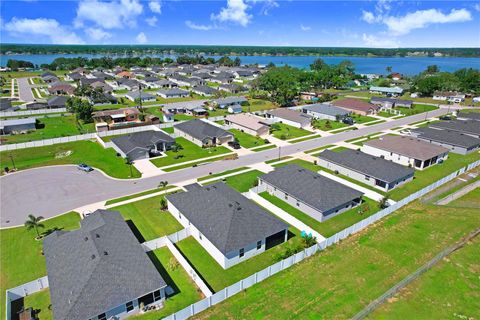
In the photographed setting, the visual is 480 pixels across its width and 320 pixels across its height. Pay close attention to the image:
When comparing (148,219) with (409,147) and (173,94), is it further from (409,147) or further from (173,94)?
(173,94)

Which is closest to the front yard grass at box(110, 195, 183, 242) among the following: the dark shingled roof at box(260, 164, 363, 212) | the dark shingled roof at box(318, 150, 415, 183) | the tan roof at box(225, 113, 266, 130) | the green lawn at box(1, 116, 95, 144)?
the dark shingled roof at box(260, 164, 363, 212)

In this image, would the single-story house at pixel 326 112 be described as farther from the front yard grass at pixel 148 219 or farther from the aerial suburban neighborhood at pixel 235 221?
the front yard grass at pixel 148 219

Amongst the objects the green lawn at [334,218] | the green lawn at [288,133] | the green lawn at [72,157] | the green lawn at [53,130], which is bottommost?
the green lawn at [334,218]

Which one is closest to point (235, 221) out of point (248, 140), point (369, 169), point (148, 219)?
point (148, 219)

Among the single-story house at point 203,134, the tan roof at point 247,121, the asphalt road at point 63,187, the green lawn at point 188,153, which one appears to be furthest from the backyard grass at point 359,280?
the tan roof at point 247,121

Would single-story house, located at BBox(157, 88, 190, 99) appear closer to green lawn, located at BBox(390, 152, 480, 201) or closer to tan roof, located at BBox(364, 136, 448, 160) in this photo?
tan roof, located at BBox(364, 136, 448, 160)
